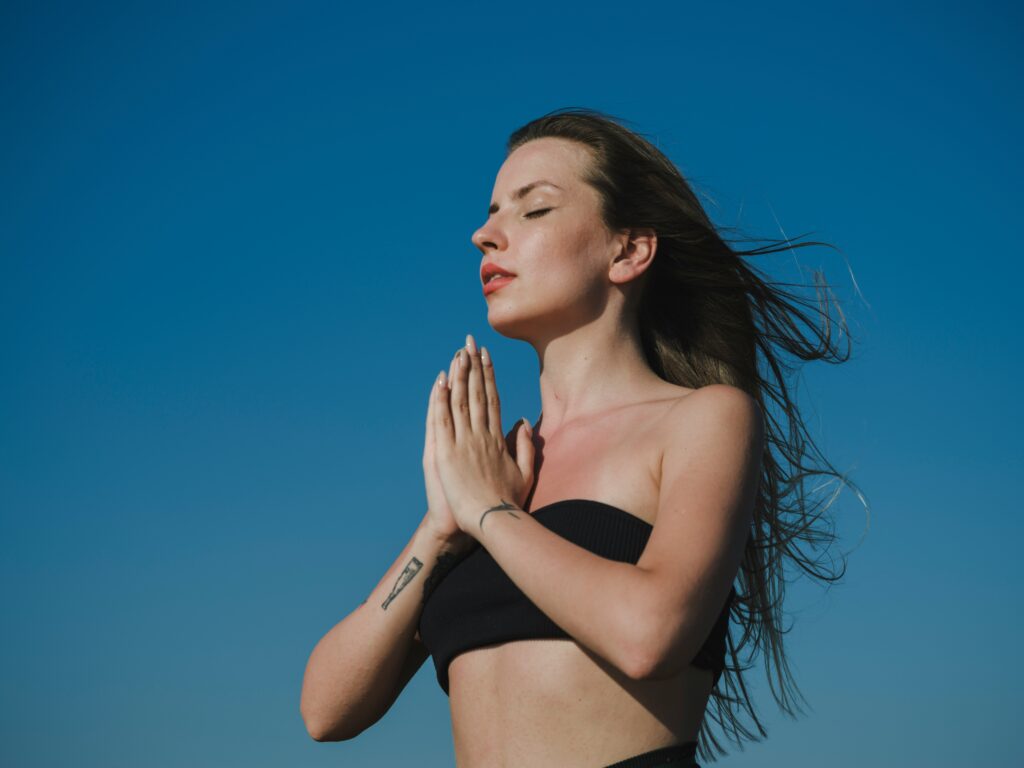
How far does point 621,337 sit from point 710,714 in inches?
66.5

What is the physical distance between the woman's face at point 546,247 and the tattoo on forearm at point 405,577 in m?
0.95

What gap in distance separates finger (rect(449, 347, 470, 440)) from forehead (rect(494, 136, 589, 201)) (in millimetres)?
755

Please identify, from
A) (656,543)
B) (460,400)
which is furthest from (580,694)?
(460,400)

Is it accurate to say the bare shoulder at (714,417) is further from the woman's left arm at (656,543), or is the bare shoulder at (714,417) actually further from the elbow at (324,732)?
the elbow at (324,732)

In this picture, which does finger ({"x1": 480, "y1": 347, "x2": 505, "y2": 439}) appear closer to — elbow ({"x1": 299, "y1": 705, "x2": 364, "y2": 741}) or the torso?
the torso

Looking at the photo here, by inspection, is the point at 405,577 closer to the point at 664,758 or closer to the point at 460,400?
the point at 460,400

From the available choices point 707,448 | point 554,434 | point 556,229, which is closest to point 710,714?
point 554,434

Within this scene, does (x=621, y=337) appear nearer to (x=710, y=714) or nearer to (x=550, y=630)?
(x=550, y=630)

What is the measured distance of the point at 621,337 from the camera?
176 inches

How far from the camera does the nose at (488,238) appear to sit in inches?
171

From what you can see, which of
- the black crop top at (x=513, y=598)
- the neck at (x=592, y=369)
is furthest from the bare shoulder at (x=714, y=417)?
the neck at (x=592, y=369)

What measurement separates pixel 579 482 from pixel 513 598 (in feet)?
1.60

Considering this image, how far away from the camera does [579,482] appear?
3.91m

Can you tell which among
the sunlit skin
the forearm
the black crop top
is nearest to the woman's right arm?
the black crop top
